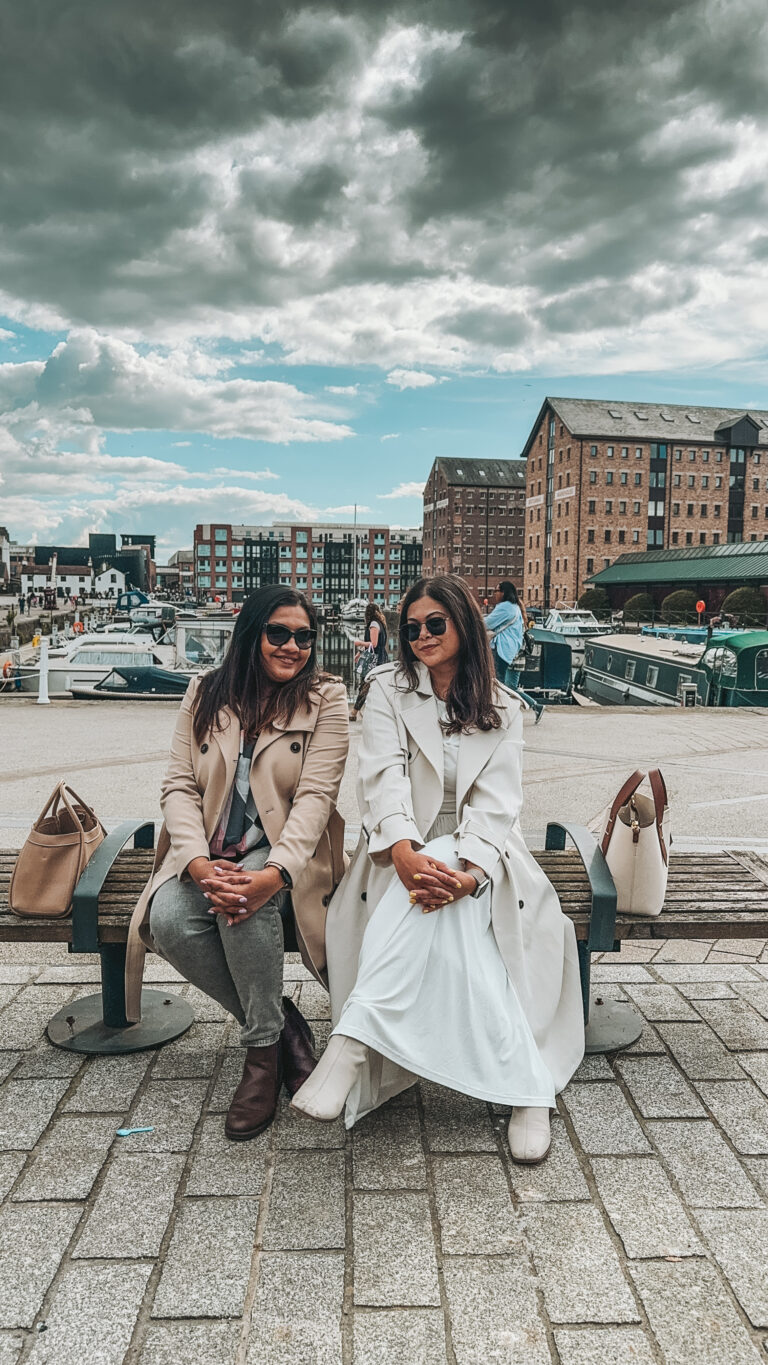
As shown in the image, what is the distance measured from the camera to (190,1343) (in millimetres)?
2162

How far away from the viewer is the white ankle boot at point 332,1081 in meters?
2.78

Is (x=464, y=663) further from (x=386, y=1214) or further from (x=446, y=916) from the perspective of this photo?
(x=386, y=1214)

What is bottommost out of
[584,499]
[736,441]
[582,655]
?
[582,655]

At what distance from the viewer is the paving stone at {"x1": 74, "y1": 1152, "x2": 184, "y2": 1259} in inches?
98.2

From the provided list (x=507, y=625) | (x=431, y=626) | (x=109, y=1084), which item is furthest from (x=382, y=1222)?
(x=507, y=625)

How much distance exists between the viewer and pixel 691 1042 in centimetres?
379

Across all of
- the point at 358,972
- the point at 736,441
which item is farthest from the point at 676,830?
the point at 736,441

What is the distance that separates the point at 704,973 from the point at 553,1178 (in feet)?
6.63

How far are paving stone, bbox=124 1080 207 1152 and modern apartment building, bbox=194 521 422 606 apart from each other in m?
151

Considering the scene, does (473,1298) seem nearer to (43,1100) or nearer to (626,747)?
(43,1100)

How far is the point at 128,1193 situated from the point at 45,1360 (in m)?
0.62

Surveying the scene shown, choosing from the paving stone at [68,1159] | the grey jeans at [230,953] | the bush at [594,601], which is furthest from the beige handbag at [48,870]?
the bush at [594,601]

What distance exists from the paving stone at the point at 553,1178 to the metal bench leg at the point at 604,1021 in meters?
0.71

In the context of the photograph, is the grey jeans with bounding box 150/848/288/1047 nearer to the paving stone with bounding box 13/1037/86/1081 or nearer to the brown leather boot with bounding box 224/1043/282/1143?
the brown leather boot with bounding box 224/1043/282/1143
